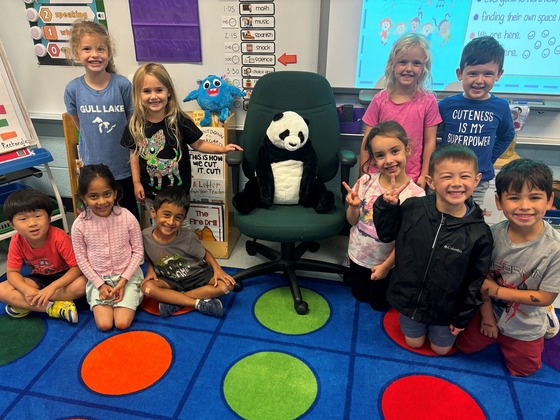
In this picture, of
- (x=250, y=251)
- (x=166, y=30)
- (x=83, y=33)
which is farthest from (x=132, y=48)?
(x=250, y=251)

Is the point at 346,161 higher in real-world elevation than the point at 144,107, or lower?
lower

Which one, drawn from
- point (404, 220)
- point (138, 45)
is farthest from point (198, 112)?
point (404, 220)

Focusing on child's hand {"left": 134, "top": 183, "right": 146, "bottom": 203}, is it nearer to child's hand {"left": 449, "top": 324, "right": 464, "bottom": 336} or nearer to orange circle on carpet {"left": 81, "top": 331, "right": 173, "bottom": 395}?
orange circle on carpet {"left": 81, "top": 331, "right": 173, "bottom": 395}

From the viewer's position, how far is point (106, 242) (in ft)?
5.91

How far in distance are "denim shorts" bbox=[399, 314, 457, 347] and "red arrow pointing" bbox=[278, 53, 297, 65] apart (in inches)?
57.0

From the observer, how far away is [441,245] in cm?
149

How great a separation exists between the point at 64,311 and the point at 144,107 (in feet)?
3.16

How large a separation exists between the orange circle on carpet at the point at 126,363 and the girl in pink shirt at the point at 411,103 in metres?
1.21

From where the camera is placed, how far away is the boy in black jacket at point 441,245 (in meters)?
1.43

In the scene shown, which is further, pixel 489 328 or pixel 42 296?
pixel 42 296

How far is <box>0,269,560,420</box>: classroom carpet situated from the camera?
1407 millimetres

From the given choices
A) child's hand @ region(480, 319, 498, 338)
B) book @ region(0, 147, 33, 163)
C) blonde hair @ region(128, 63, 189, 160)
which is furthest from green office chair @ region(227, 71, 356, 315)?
book @ region(0, 147, 33, 163)

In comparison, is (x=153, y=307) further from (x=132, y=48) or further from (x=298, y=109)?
(x=132, y=48)

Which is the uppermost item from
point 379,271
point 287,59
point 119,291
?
point 287,59
